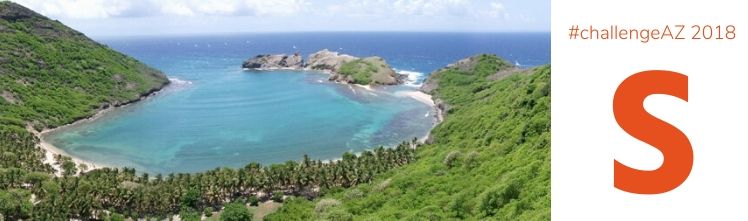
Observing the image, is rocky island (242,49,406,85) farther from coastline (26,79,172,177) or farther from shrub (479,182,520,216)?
shrub (479,182,520,216)

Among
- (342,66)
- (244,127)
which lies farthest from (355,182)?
(342,66)

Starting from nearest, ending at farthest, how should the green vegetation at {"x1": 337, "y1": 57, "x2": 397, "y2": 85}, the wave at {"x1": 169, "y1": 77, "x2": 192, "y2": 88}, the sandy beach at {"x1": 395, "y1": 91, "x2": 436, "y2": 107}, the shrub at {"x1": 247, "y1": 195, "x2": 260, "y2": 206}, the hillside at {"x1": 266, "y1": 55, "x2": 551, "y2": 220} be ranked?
1. the hillside at {"x1": 266, "y1": 55, "x2": 551, "y2": 220}
2. the shrub at {"x1": 247, "y1": 195, "x2": 260, "y2": 206}
3. the sandy beach at {"x1": 395, "y1": 91, "x2": 436, "y2": 107}
4. the green vegetation at {"x1": 337, "y1": 57, "x2": 397, "y2": 85}
5. the wave at {"x1": 169, "y1": 77, "x2": 192, "y2": 88}

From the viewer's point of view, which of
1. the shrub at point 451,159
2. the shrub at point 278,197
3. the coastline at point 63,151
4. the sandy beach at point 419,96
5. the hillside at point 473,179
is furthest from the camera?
the sandy beach at point 419,96

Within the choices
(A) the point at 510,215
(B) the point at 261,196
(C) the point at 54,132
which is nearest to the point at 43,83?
(C) the point at 54,132

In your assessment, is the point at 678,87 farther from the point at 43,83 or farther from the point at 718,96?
the point at 43,83

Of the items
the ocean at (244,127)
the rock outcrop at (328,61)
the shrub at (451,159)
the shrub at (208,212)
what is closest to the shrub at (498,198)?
the shrub at (451,159)

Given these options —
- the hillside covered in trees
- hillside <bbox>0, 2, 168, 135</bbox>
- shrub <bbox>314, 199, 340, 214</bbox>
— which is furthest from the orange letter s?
hillside <bbox>0, 2, 168, 135</bbox>

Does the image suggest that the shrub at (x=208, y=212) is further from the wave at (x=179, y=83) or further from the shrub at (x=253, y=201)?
the wave at (x=179, y=83)
